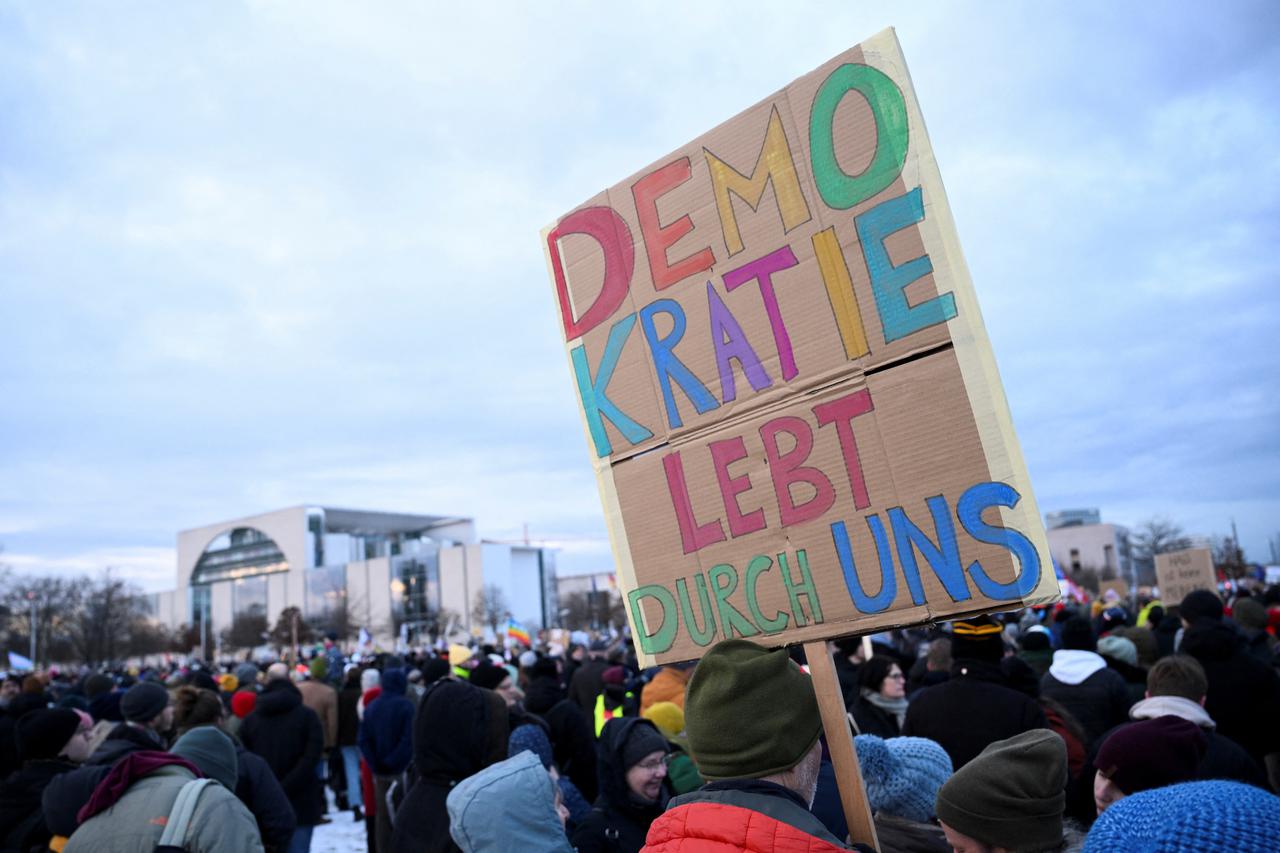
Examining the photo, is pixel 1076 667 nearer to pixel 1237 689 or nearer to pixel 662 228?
pixel 1237 689

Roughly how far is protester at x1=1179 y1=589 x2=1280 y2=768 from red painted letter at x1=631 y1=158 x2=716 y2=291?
4379 mm

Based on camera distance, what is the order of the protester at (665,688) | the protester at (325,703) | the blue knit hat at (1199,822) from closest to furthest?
the blue knit hat at (1199,822), the protester at (665,688), the protester at (325,703)

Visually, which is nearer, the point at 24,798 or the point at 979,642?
the point at 979,642

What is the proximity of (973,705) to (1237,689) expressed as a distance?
2354 mm

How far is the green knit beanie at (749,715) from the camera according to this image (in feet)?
6.57

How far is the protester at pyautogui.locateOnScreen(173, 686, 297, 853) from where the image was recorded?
16.6ft

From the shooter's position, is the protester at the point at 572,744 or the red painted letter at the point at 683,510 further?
the protester at the point at 572,744

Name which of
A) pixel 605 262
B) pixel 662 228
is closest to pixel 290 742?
pixel 605 262

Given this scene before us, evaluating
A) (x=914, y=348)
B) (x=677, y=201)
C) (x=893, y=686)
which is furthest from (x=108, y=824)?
(x=893, y=686)

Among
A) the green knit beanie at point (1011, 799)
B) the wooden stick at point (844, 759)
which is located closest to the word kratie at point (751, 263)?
the wooden stick at point (844, 759)

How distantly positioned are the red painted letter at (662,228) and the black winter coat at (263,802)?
3.84 m

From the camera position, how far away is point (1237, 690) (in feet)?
17.7

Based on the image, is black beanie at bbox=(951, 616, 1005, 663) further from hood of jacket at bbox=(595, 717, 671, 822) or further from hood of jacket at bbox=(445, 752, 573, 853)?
hood of jacket at bbox=(445, 752, 573, 853)

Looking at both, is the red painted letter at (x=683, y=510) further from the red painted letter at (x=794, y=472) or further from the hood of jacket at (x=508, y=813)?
the hood of jacket at (x=508, y=813)
